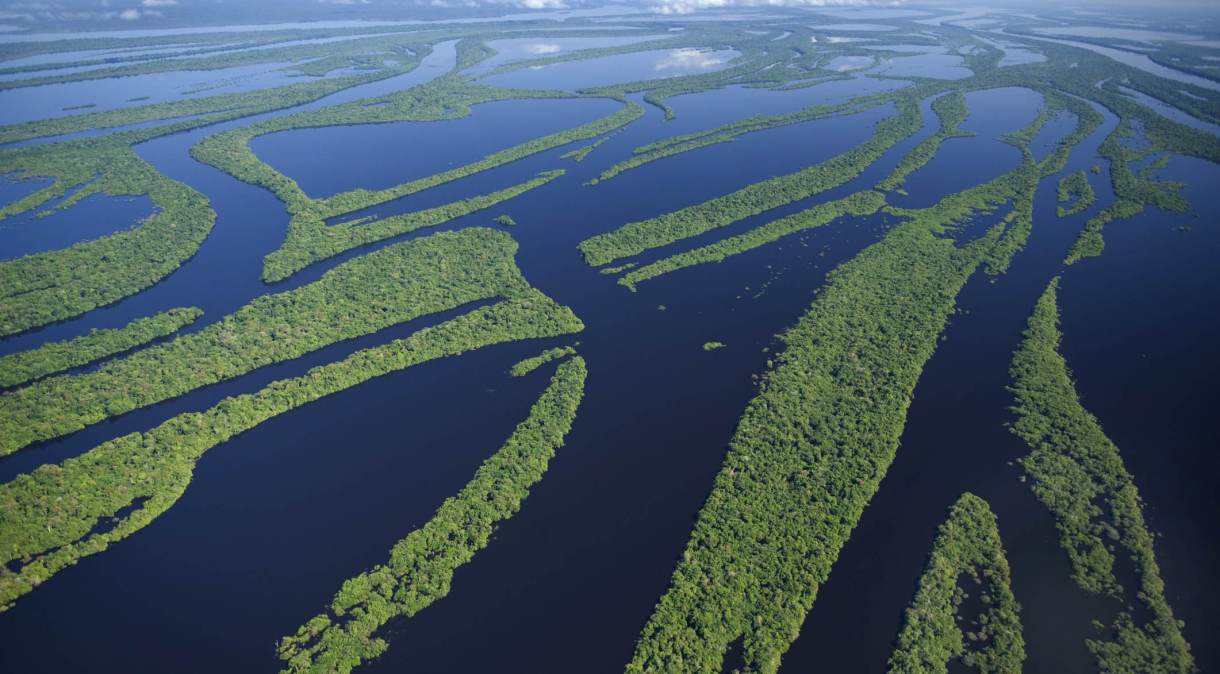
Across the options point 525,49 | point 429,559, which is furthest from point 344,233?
point 525,49

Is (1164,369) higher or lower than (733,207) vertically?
lower

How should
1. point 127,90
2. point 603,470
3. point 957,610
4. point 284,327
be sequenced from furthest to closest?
1. point 127,90
2. point 284,327
3. point 603,470
4. point 957,610

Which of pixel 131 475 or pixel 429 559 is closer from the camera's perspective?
pixel 429 559

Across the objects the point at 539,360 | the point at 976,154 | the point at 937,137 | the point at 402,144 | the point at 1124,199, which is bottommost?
the point at 539,360

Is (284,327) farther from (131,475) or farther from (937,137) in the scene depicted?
(937,137)

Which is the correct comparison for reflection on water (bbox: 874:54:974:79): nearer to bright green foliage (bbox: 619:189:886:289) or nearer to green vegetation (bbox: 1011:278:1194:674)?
bright green foliage (bbox: 619:189:886:289)

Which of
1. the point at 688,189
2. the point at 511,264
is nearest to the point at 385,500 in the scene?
the point at 511,264

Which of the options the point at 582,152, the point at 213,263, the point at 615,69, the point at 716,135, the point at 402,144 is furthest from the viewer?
the point at 615,69
